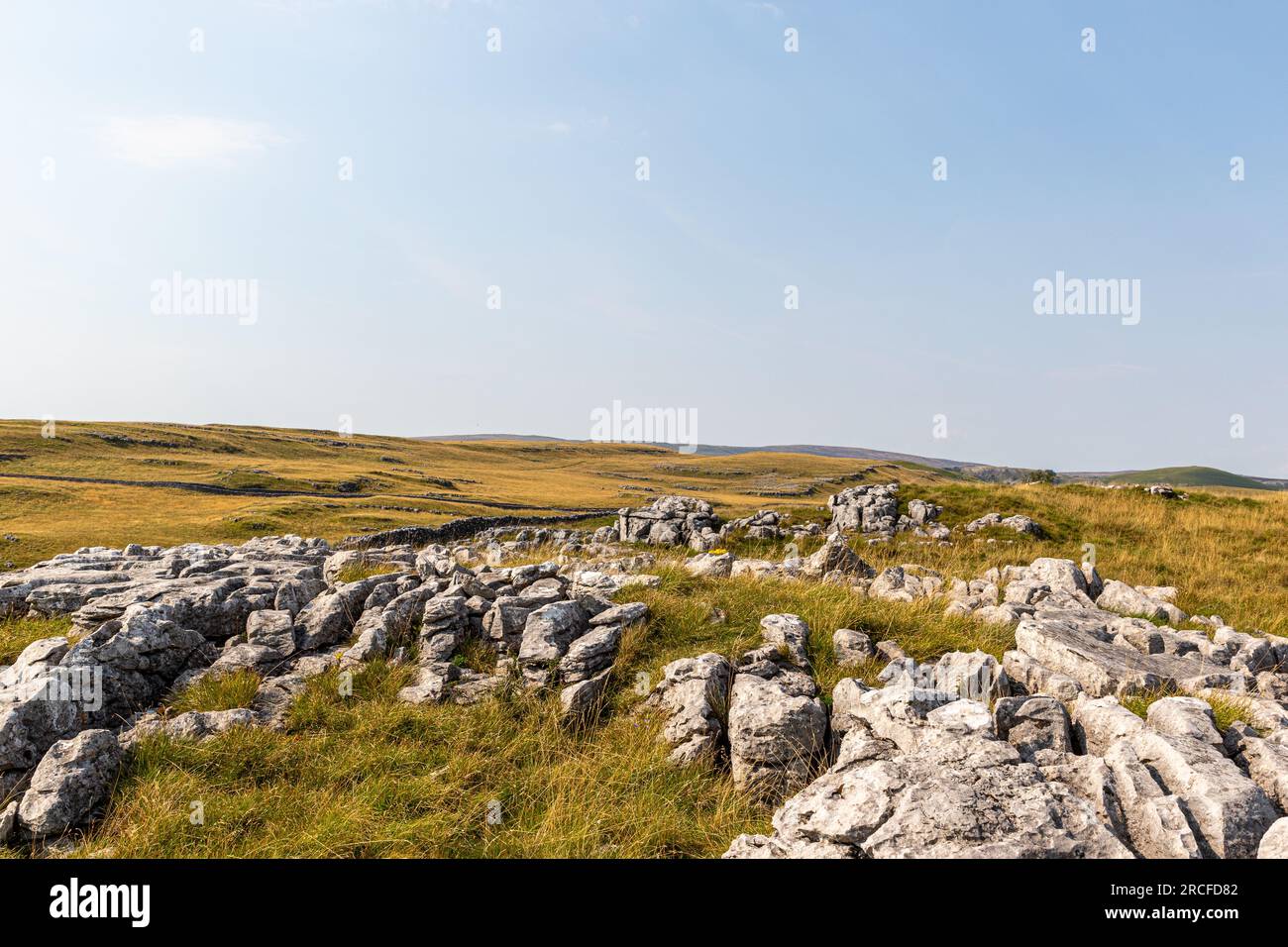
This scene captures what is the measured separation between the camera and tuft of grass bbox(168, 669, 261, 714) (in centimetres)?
800

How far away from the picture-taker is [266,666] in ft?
29.5

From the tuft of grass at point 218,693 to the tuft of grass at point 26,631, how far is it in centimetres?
348

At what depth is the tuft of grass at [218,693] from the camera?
26.2ft

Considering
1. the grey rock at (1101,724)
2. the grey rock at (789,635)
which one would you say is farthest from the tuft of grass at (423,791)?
the grey rock at (1101,724)

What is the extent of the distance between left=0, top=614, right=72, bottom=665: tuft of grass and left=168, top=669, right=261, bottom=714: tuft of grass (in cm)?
348

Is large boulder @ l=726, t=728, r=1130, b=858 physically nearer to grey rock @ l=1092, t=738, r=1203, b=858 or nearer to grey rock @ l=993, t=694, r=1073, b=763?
grey rock @ l=1092, t=738, r=1203, b=858

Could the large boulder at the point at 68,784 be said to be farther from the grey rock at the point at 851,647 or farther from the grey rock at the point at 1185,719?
the grey rock at the point at 1185,719

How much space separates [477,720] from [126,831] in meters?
3.36

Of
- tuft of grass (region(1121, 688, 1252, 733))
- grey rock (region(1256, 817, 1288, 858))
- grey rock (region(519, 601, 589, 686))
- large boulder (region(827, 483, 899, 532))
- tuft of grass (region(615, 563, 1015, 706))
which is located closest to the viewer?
grey rock (region(1256, 817, 1288, 858))

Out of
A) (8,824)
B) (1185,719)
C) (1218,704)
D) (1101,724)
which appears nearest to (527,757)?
(8,824)

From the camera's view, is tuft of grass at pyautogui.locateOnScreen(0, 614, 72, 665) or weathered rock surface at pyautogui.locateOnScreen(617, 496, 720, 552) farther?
weathered rock surface at pyautogui.locateOnScreen(617, 496, 720, 552)

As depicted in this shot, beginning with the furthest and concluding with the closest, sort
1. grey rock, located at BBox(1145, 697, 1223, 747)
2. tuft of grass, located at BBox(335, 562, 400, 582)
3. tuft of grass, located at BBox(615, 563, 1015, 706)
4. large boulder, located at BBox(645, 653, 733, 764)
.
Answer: tuft of grass, located at BBox(335, 562, 400, 582) < tuft of grass, located at BBox(615, 563, 1015, 706) < large boulder, located at BBox(645, 653, 733, 764) < grey rock, located at BBox(1145, 697, 1223, 747)

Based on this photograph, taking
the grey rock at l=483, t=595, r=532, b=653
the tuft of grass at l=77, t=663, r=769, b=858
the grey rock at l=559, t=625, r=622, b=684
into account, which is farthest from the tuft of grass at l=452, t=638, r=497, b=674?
the grey rock at l=559, t=625, r=622, b=684
